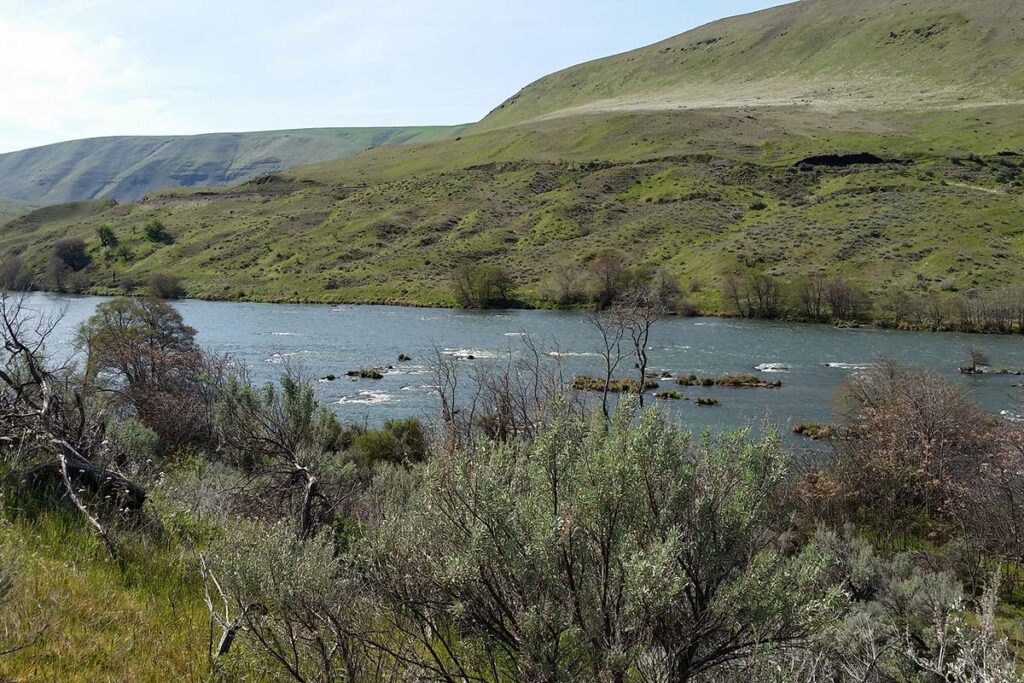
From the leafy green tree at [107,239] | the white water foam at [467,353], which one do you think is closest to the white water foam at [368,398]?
the white water foam at [467,353]

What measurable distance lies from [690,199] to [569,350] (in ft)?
232

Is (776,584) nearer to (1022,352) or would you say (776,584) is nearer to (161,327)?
(161,327)

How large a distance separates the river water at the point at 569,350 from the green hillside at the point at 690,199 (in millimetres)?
14798

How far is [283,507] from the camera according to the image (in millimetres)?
10938

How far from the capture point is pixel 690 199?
11400cm

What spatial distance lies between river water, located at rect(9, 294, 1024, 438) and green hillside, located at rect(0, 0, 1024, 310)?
1480 centimetres

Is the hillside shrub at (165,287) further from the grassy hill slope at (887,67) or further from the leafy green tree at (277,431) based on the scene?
the grassy hill slope at (887,67)

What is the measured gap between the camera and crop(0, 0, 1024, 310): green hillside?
88.8m

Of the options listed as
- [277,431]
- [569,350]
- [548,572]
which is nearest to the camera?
[548,572]

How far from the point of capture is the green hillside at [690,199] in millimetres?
88812

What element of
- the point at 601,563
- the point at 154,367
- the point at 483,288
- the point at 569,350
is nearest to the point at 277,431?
the point at 601,563

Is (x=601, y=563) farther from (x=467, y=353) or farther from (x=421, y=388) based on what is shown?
(x=467, y=353)

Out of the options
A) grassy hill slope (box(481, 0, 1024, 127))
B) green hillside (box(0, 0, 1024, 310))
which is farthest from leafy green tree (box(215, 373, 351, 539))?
grassy hill slope (box(481, 0, 1024, 127))

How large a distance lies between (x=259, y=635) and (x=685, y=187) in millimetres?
122633
